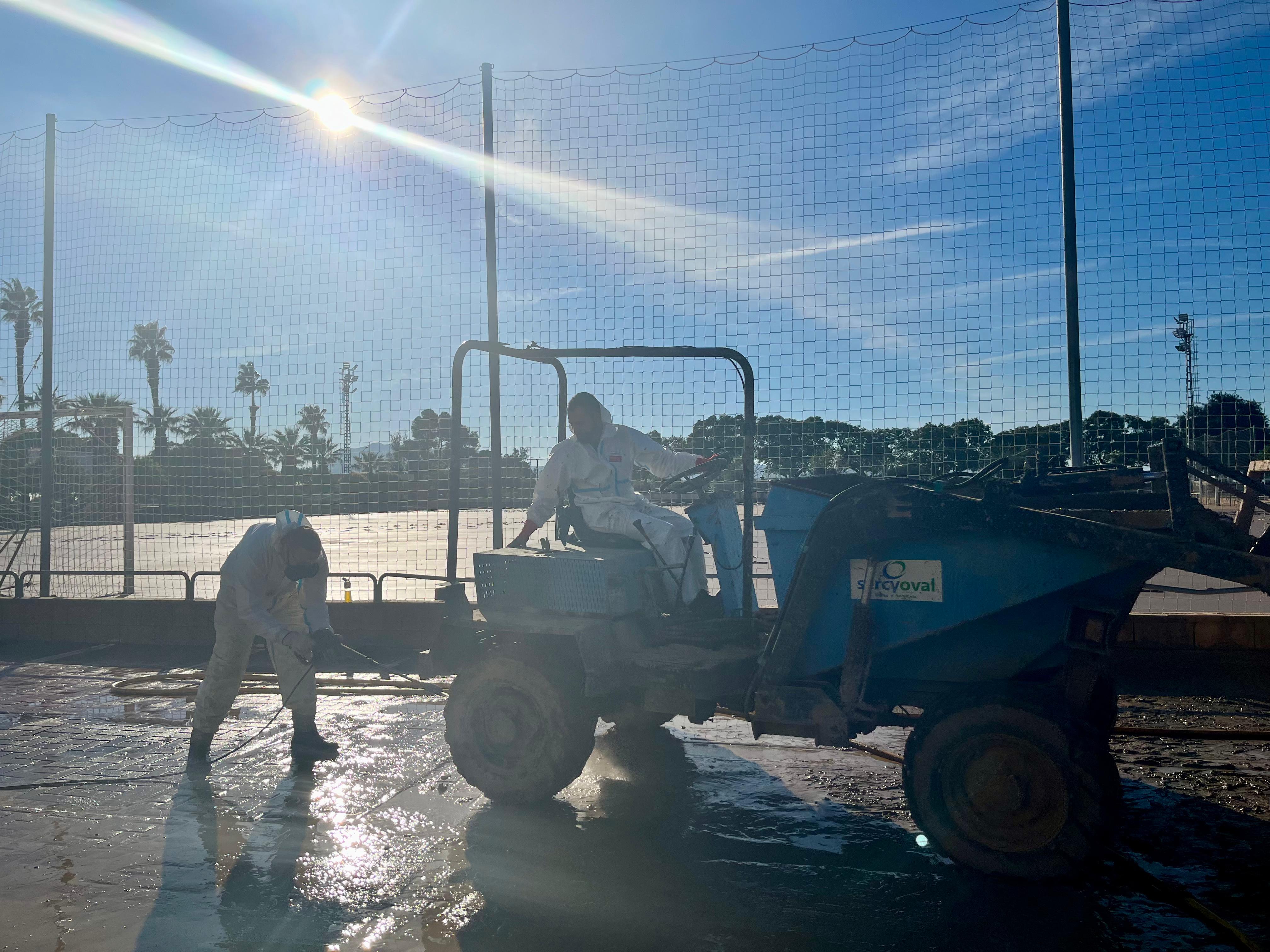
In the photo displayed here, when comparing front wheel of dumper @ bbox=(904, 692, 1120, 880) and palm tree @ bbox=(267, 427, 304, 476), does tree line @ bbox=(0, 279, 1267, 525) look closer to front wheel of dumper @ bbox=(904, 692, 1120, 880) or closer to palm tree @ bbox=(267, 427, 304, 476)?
palm tree @ bbox=(267, 427, 304, 476)

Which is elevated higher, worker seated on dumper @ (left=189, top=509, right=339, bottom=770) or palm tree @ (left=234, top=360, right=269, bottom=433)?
palm tree @ (left=234, top=360, right=269, bottom=433)

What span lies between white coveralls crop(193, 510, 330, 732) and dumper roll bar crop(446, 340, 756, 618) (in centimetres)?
90

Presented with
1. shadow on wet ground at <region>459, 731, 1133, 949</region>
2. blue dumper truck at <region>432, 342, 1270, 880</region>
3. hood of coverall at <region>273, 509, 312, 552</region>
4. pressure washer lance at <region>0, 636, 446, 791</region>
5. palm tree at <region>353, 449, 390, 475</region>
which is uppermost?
palm tree at <region>353, 449, 390, 475</region>

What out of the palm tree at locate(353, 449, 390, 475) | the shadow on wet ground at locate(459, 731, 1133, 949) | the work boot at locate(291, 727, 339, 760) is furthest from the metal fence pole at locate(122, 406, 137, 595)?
the shadow on wet ground at locate(459, 731, 1133, 949)

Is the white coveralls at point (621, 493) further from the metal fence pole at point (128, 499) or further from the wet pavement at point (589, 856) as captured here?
the metal fence pole at point (128, 499)

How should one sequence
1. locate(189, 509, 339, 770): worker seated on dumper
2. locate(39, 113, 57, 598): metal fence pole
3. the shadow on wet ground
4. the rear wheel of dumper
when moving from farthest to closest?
locate(39, 113, 57, 598): metal fence pole
locate(189, 509, 339, 770): worker seated on dumper
the rear wheel of dumper
the shadow on wet ground

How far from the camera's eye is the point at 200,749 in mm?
5566

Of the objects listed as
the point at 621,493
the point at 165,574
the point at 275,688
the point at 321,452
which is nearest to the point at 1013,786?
the point at 621,493

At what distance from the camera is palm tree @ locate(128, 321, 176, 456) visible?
8703 millimetres

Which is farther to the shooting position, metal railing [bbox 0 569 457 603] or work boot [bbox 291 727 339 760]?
metal railing [bbox 0 569 457 603]

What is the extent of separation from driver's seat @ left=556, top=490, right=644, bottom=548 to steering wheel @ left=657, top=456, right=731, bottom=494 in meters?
0.42

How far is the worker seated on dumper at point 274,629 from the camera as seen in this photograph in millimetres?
5461

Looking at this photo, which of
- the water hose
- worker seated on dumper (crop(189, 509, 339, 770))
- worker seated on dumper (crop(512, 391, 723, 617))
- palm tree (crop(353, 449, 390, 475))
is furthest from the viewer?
palm tree (crop(353, 449, 390, 475))

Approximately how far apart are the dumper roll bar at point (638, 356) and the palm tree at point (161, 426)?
15.3ft
